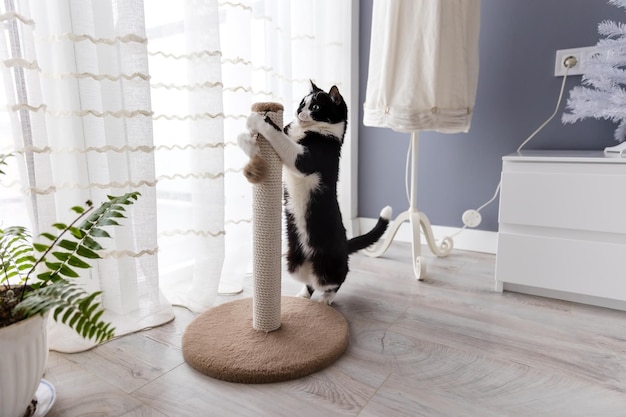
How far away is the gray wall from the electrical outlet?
0.02 metres

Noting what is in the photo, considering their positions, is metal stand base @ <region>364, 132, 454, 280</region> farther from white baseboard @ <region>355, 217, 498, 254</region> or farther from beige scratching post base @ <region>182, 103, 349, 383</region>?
beige scratching post base @ <region>182, 103, 349, 383</region>

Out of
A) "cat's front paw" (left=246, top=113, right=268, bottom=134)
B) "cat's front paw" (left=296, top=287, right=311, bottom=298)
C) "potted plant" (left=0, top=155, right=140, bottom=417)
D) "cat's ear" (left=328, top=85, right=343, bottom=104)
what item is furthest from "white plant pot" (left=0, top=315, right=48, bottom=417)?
"cat's ear" (left=328, top=85, right=343, bottom=104)

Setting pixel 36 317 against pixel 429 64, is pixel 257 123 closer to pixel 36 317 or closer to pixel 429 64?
pixel 36 317

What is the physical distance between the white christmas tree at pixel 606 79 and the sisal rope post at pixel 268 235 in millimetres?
1028

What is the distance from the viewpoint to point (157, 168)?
124cm

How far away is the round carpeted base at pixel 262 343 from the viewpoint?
901 mm

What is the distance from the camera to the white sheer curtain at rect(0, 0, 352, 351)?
93cm

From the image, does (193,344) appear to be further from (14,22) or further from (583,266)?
(583,266)

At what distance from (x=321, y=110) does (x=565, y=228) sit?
2.88 ft

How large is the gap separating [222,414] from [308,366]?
8.5 inches

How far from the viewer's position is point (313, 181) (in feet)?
3.64

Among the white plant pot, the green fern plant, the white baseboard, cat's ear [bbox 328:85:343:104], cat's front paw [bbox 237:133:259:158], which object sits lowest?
the white baseboard

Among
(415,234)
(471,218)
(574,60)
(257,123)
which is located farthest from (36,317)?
(574,60)

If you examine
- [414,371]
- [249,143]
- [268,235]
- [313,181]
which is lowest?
[414,371]
